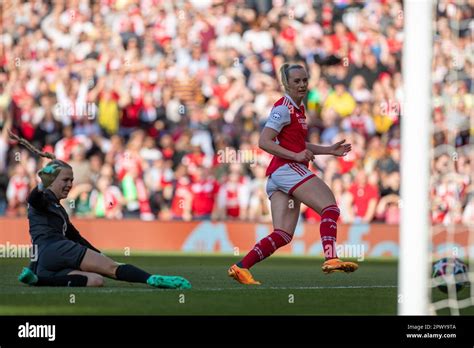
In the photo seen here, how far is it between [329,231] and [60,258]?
7.60 ft

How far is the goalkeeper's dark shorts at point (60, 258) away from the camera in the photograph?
1045cm

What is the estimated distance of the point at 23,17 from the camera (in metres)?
22.7

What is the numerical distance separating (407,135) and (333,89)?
14020mm

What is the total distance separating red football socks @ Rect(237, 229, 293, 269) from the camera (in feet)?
35.7

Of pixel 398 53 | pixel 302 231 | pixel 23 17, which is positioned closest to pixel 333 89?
pixel 398 53

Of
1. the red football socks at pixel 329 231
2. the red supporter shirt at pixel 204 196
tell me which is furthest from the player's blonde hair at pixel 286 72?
the red supporter shirt at pixel 204 196

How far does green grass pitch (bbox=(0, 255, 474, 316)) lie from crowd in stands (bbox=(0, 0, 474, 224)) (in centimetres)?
592

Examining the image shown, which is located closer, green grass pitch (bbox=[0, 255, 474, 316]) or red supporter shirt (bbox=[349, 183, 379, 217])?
green grass pitch (bbox=[0, 255, 474, 316])

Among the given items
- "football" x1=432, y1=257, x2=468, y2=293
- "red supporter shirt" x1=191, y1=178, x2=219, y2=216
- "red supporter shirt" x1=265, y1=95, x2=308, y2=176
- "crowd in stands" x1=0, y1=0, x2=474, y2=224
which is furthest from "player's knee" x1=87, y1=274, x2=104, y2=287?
"red supporter shirt" x1=191, y1=178, x2=219, y2=216

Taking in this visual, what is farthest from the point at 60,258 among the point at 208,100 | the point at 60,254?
the point at 208,100

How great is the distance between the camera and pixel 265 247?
10.9 m

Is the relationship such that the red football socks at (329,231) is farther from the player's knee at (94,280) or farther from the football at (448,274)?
the player's knee at (94,280)

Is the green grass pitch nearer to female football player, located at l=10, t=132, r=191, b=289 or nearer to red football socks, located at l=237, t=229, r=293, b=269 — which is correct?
female football player, located at l=10, t=132, r=191, b=289

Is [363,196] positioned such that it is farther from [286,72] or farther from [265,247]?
[265,247]
